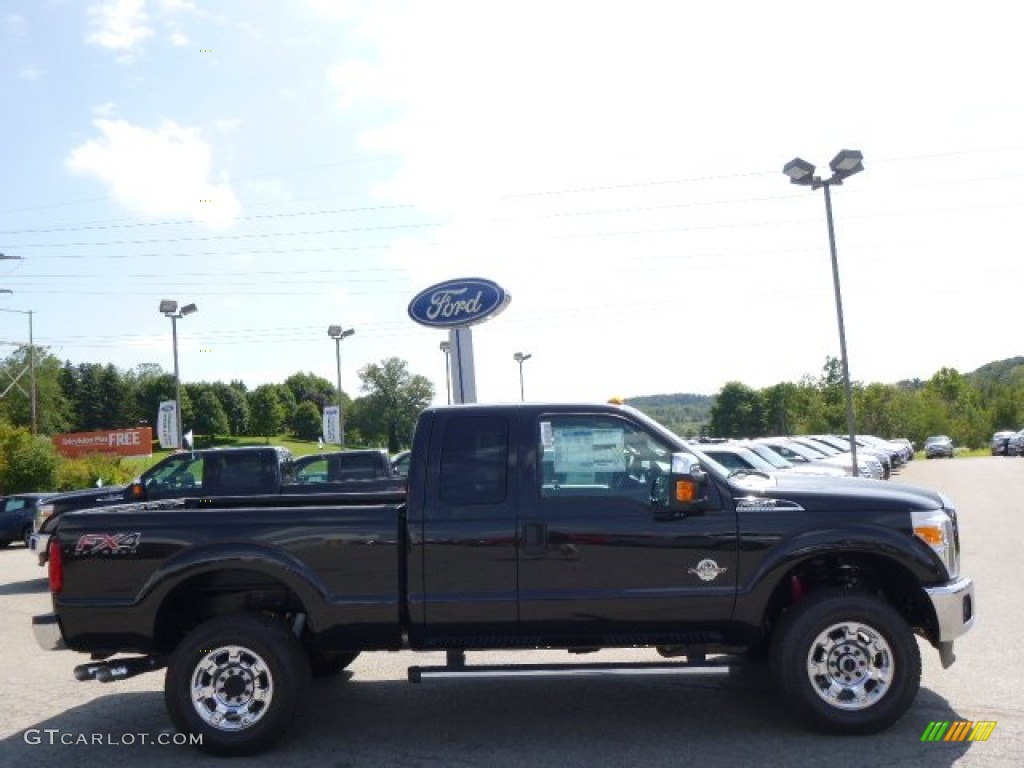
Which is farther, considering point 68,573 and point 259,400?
point 259,400

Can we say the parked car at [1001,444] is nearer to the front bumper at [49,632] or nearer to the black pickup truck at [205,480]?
the black pickup truck at [205,480]

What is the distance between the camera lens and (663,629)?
19.1 ft

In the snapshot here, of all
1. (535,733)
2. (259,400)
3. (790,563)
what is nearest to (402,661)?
(535,733)

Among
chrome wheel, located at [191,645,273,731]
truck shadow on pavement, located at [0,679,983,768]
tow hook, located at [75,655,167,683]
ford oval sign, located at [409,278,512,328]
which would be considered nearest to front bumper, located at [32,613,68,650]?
tow hook, located at [75,655,167,683]

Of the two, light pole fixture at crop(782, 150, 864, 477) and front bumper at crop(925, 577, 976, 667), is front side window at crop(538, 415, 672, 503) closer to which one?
front bumper at crop(925, 577, 976, 667)

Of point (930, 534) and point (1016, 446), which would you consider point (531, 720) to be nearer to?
point (930, 534)

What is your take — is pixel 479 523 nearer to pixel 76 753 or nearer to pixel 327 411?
pixel 76 753

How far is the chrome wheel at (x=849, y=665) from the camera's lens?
5703 millimetres

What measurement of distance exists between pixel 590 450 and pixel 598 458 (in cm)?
7

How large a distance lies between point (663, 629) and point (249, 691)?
8.34 feet

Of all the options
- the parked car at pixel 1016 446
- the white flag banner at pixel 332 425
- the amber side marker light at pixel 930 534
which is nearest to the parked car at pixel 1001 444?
the parked car at pixel 1016 446

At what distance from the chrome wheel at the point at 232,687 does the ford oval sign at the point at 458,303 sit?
12.5 metres

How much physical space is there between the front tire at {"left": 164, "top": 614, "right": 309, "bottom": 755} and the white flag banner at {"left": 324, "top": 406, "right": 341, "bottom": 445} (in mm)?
Answer: 39755

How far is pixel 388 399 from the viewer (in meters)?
63.3
